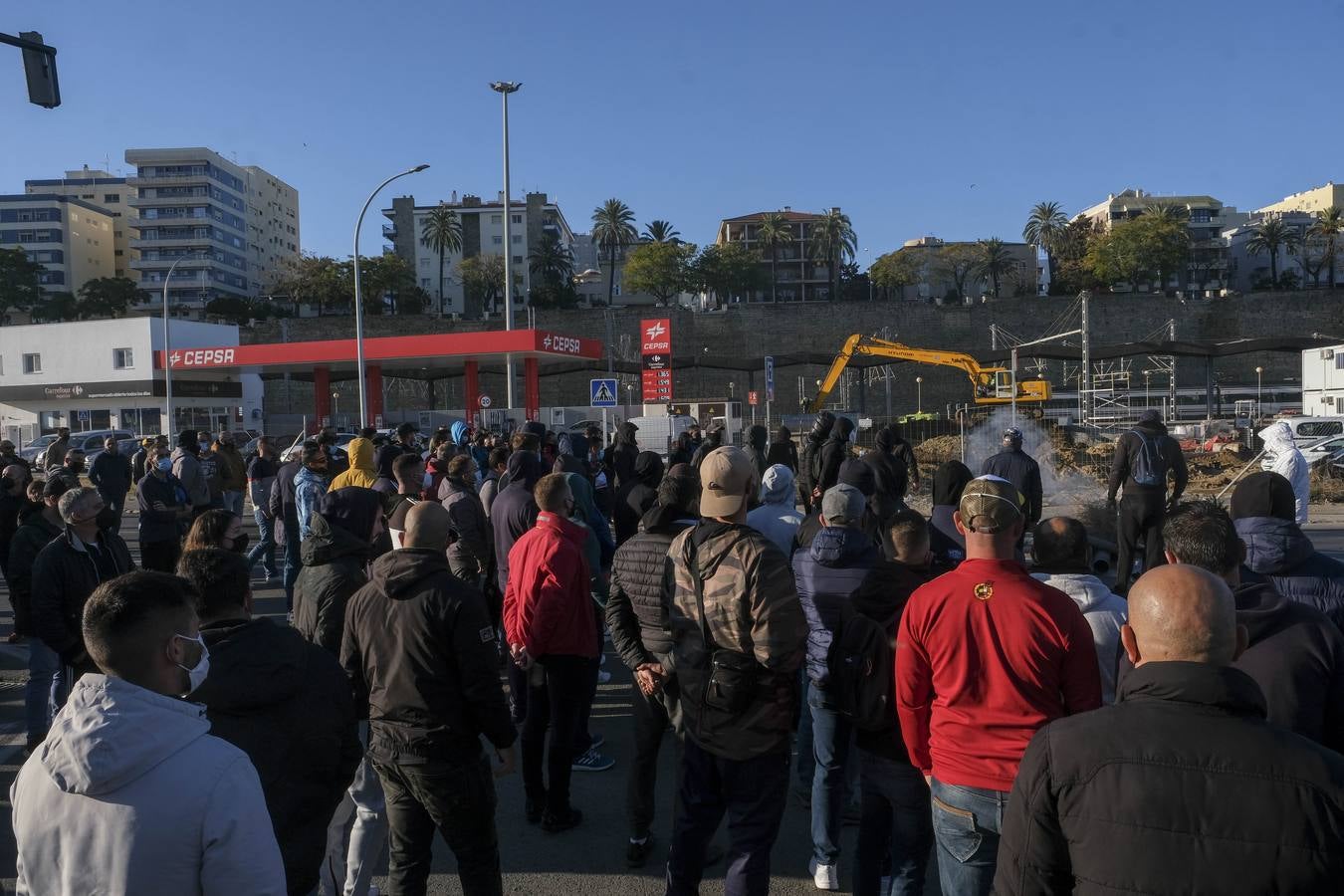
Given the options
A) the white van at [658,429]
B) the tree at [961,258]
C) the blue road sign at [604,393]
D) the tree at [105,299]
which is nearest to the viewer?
the blue road sign at [604,393]

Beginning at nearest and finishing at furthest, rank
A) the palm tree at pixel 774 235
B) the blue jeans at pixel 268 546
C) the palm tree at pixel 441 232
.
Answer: the blue jeans at pixel 268 546, the palm tree at pixel 441 232, the palm tree at pixel 774 235

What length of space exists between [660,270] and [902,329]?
21.2 metres

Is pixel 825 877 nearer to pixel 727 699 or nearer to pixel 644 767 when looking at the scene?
pixel 644 767

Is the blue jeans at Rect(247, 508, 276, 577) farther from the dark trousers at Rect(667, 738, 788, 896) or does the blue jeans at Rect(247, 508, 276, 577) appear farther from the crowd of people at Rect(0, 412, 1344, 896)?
the dark trousers at Rect(667, 738, 788, 896)

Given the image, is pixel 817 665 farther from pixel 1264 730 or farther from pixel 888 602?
pixel 1264 730

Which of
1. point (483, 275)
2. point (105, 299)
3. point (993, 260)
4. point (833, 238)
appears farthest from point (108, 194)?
point (993, 260)

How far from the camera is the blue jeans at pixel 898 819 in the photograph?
10.9 ft

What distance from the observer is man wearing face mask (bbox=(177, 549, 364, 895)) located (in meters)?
2.61

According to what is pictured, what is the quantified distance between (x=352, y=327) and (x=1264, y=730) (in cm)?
7062

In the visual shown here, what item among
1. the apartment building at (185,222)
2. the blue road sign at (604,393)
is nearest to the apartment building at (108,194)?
the apartment building at (185,222)

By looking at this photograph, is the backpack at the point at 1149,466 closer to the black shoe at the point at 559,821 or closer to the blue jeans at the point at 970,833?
the black shoe at the point at 559,821

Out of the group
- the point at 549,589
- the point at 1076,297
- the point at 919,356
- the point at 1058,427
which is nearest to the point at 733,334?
the point at 1076,297

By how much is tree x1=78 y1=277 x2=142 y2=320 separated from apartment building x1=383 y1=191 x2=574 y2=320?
85.6 ft

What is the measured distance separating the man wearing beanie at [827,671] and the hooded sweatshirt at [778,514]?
149 cm
